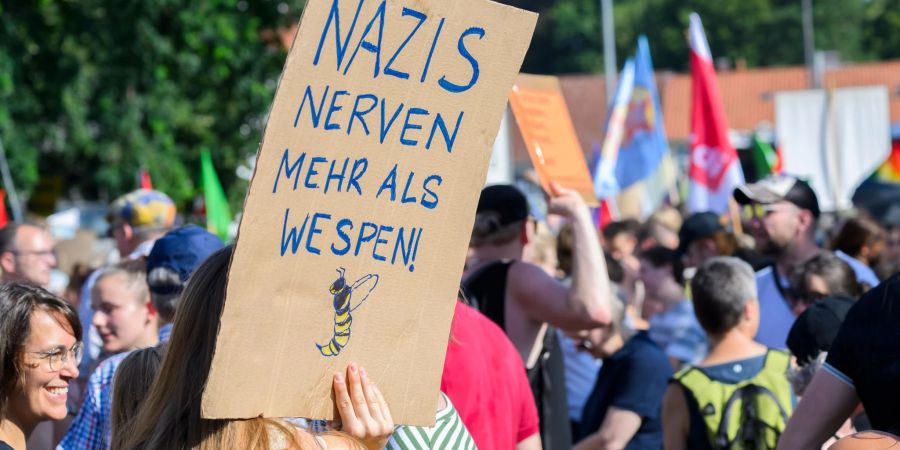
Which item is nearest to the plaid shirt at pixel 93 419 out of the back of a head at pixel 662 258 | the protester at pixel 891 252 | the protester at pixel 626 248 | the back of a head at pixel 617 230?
the back of a head at pixel 662 258

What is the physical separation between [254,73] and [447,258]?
15.5 m

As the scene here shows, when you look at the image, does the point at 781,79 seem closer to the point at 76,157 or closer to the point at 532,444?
the point at 76,157

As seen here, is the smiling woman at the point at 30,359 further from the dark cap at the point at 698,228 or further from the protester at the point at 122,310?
the dark cap at the point at 698,228

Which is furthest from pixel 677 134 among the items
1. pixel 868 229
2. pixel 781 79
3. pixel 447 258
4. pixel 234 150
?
pixel 447 258

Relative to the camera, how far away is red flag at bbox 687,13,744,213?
9.88m

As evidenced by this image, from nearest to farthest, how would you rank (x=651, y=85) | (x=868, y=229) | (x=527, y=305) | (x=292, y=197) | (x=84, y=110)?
(x=292, y=197)
(x=527, y=305)
(x=868, y=229)
(x=651, y=85)
(x=84, y=110)

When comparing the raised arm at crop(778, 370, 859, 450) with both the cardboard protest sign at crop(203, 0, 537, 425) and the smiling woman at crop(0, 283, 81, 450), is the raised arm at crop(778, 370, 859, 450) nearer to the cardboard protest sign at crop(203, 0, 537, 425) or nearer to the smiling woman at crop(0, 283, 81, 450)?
the cardboard protest sign at crop(203, 0, 537, 425)

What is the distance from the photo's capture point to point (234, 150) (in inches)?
725

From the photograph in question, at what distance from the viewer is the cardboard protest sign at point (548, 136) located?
4324 millimetres

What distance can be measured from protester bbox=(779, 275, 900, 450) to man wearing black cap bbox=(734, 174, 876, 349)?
249 cm

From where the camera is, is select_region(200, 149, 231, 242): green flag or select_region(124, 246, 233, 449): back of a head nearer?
select_region(124, 246, 233, 449): back of a head

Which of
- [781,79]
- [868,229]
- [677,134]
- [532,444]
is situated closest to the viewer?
[532,444]

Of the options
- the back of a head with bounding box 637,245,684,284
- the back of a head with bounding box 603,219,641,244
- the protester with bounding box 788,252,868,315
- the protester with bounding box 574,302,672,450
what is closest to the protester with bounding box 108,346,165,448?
the protester with bounding box 574,302,672,450

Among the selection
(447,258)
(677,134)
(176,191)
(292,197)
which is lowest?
(677,134)
